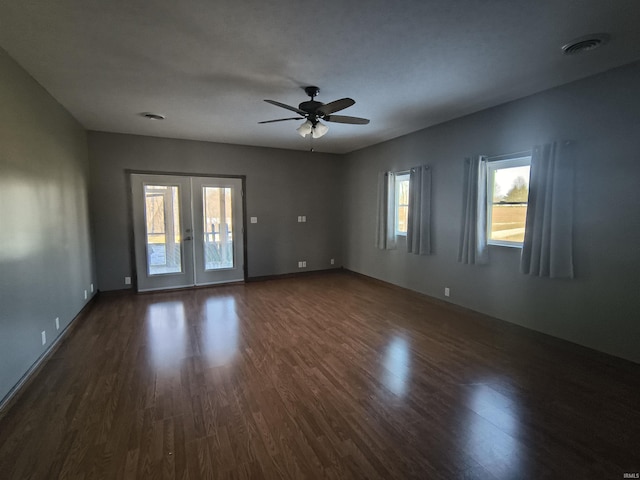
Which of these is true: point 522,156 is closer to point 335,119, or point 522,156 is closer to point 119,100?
point 335,119

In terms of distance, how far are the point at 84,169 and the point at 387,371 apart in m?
5.08

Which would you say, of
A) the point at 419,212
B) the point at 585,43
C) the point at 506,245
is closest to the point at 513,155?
the point at 506,245

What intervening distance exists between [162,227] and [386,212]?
400cm

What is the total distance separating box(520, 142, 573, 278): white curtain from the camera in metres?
2.99

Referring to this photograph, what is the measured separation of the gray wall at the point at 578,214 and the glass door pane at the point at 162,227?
4.40 metres

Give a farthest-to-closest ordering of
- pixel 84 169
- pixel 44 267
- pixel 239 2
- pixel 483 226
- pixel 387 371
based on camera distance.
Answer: pixel 84 169 < pixel 483 226 < pixel 44 267 < pixel 387 371 < pixel 239 2

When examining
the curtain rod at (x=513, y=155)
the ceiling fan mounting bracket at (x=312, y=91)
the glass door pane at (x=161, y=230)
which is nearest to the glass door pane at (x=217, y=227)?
the glass door pane at (x=161, y=230)

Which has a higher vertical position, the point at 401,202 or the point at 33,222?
the point at 401,202

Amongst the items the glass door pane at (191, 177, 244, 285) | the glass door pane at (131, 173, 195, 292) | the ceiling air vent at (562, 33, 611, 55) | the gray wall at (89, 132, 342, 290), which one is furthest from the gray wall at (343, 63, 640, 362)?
the glass door pane at (131, 173, 195, 292)

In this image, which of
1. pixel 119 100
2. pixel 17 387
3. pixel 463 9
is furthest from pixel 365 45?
pixel 17 387

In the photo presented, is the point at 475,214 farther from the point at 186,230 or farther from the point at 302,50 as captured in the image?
the point at 186,230

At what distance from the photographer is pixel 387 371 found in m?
2.63

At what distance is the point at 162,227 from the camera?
5.19 m

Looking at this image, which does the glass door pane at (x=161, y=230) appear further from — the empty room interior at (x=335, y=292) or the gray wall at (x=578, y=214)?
the gray wall at (x=578, y=214)
